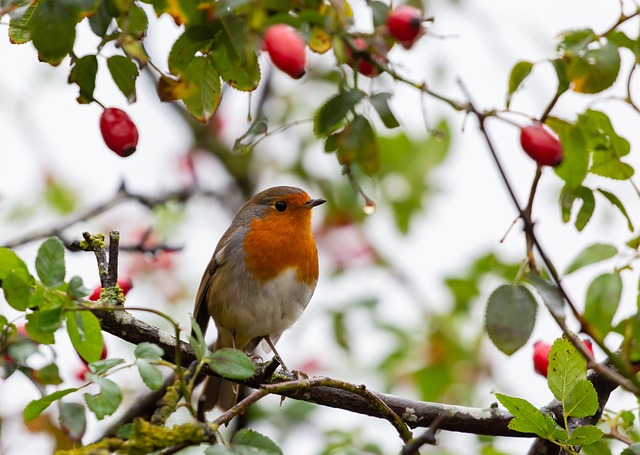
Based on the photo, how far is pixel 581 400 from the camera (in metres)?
2.30

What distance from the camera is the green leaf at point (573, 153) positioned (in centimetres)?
229

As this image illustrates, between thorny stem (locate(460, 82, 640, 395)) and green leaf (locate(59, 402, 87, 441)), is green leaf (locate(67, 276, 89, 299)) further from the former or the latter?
thorny stem (locate(460, 82, 640, 395))

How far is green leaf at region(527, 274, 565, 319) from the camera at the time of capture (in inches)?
82.4

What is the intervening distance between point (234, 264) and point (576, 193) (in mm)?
2480

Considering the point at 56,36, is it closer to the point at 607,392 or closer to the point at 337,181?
the point at 607,392

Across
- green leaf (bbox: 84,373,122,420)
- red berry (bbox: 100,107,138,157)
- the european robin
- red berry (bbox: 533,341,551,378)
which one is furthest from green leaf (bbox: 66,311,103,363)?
the european robin

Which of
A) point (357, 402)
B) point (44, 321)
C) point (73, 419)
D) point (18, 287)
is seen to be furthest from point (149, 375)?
point (357, 402)

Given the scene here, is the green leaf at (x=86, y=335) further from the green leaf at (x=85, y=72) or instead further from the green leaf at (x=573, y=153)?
the green leaf at (x=573, y=153)

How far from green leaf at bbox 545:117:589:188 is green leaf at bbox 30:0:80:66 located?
1.20 metres

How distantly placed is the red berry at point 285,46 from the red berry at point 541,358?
1.24 meters

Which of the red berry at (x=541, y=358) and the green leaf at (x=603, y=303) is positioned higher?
the red berry at (x=541, y=358)

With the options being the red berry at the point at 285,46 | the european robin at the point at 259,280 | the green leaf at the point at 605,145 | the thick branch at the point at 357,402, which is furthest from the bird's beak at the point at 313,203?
the red berry at the point at 285,46

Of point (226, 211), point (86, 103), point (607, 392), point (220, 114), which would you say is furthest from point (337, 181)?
point (86, 103)

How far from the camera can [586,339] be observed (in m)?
2.71
